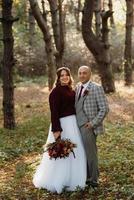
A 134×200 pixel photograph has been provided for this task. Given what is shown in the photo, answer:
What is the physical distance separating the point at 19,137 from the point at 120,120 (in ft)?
11.7

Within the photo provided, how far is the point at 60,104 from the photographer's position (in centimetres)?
894

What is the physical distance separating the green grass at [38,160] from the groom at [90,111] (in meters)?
0.68

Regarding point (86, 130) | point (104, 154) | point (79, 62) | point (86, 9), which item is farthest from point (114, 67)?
point (86, 130)

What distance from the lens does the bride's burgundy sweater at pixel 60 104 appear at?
886 cm

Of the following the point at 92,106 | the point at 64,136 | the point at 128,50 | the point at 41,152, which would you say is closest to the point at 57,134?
the point at 64,136

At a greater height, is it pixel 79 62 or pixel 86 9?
pixel 86 9

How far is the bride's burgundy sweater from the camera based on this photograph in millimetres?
8859

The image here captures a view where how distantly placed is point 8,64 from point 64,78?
6134mm

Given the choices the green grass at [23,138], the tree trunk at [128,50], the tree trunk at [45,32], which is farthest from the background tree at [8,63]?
the tree trunk at [128,50]

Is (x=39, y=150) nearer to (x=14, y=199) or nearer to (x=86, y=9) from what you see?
(x=14, y=199)

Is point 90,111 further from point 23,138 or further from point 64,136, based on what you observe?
point 23,138

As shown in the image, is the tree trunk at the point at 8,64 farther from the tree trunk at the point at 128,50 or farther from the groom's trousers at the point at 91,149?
the tree trunk at the point at 128,50

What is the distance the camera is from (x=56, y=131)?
8.82 m

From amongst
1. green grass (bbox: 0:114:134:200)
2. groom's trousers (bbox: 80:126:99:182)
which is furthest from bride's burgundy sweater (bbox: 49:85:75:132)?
green grass (bbox: 0:114:134:200)
